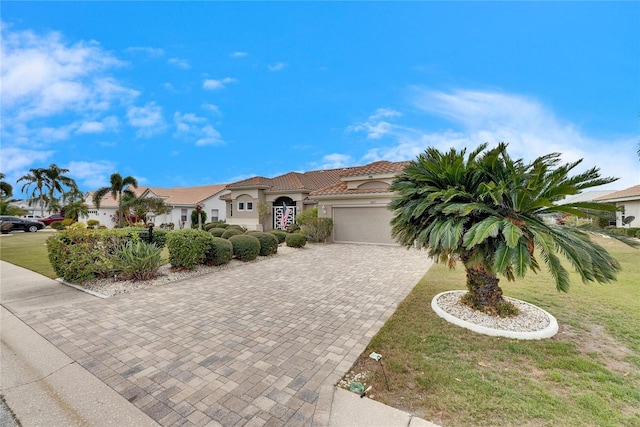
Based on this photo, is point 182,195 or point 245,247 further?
point 182,195

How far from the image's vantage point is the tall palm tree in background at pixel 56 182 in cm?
3797

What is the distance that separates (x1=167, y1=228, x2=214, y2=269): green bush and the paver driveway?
1.06 metres

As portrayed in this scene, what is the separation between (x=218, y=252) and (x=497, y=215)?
27.0 feet

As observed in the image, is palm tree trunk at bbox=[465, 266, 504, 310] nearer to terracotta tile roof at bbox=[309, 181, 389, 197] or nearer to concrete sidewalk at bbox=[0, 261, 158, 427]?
concrete sidewalk at bbox=[0, 261, 158, 427]

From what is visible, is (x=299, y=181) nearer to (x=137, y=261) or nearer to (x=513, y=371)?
(x=137, y=261)

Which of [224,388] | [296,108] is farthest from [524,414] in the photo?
[296,108]

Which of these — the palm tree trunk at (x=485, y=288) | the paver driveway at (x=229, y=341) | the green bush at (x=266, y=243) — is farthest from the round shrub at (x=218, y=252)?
the palm tree trunk at (x=485, y=288)

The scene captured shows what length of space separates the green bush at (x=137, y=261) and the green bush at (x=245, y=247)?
9.63 feet

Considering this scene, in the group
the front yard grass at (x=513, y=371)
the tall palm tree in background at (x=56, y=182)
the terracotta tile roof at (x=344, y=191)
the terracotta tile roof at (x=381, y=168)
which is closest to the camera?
the front yard grass at (x=513, y=371)

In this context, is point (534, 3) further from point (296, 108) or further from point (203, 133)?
point (203, 133)

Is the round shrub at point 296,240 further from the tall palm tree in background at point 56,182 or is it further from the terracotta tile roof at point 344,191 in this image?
the tall palm tree in background at point 56,182

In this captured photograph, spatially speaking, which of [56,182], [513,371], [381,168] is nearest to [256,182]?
[381,168]

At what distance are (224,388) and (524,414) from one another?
3087 mm

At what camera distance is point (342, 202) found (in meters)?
16.8
